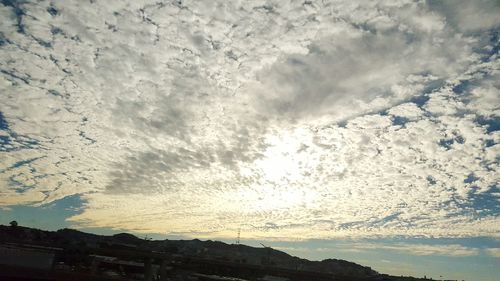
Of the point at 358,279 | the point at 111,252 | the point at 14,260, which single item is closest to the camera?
the point at 111,252

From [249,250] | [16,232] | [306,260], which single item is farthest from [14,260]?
[249,250]

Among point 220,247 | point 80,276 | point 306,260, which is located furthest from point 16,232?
point 306,260

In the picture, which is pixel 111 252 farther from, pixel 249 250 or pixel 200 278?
pixel 249 250

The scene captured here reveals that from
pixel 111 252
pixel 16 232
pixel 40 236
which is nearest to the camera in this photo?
pixel 111 252

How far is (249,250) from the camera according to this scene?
618 feet

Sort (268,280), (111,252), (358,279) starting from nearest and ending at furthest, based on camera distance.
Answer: (111,252) → (358,279) → (268,280)

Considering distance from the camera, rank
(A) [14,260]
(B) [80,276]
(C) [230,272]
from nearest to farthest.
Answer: (B) [80,276] → (A) [14,260] → (C) [230,272]

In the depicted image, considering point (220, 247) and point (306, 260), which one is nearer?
point (306, 260)

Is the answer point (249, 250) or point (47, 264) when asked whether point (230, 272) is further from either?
point (249, 250)

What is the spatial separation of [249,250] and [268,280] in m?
138

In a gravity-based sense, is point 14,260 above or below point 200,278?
above

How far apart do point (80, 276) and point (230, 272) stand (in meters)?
62.5

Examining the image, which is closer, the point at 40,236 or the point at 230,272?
the point at 230,272

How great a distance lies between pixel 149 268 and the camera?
619 inches
